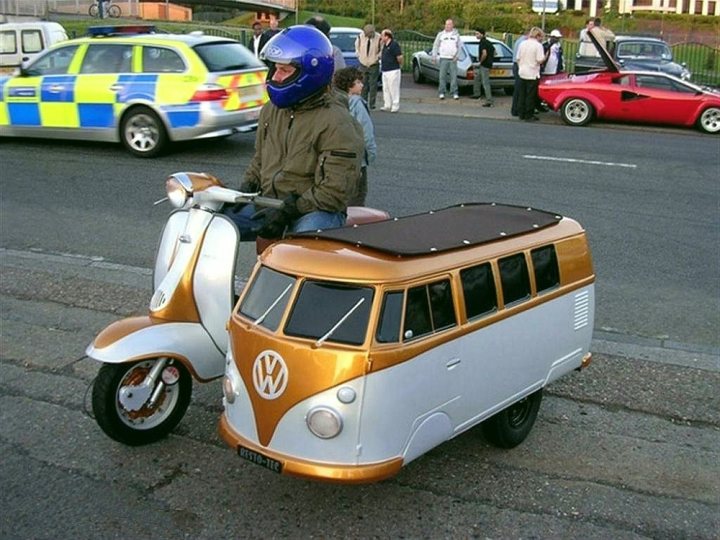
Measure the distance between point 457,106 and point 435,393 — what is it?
57.5 ft

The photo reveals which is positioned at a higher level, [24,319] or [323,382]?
[323,382]

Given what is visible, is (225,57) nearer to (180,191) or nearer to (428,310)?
(180,191)

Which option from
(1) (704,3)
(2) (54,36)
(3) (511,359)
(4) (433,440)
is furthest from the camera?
(1) (704,3)

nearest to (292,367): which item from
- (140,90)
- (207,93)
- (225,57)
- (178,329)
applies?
(178,329)

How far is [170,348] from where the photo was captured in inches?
167

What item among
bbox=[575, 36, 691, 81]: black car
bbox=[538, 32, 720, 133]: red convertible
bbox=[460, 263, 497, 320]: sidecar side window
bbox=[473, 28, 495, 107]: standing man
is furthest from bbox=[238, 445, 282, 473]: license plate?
bbox=[575, 36, 691, 81]: black car

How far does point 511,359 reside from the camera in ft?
13.4

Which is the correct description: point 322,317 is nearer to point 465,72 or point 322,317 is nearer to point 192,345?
point 192,345

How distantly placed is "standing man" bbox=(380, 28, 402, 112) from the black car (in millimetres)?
5281

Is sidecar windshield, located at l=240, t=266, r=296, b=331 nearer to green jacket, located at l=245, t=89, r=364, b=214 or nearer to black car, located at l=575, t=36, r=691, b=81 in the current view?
green jacket, located at l=245, t=89, r=364, b=214

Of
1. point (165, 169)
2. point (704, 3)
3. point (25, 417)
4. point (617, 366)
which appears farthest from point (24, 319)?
point (704, 3)

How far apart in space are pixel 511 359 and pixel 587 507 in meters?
0.73

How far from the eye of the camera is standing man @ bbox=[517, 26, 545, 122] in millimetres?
18281

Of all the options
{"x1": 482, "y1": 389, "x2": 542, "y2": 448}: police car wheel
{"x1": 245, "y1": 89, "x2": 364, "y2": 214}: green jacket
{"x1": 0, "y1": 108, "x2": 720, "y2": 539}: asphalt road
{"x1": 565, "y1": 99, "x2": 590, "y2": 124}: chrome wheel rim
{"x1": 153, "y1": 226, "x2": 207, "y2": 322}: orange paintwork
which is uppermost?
{"x1": 245, "y1": 89, "x2": 364, "y2": 214}: green jacket
